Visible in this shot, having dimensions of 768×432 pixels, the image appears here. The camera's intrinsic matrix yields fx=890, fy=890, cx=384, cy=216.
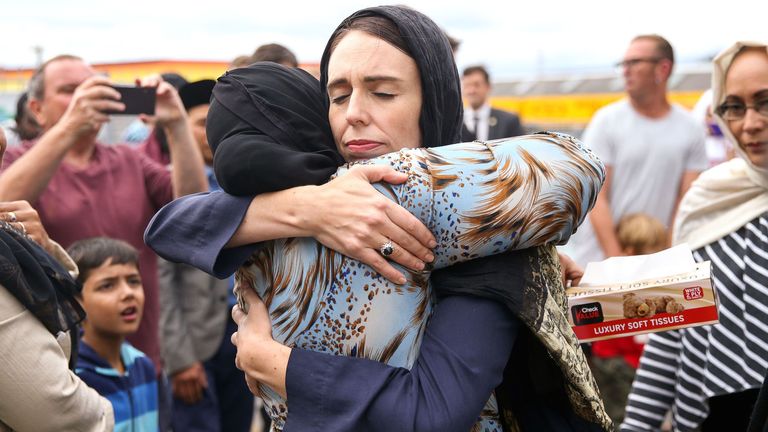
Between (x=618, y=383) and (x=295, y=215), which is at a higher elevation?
(x=295, y=215)

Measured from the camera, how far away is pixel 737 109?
8.81 feet

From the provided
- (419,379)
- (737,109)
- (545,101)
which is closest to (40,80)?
(737,109)

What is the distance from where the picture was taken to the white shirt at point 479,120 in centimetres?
A: 598

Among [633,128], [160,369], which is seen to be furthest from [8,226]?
[633,128]

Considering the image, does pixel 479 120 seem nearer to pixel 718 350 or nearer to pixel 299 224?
pixel 718 350

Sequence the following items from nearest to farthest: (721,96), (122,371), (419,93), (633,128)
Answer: (419,93)
(721,96)
(122,371)
(633,128)

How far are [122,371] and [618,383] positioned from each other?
2769 millimetres

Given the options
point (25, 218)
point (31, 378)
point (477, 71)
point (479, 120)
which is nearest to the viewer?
point (31, 378)

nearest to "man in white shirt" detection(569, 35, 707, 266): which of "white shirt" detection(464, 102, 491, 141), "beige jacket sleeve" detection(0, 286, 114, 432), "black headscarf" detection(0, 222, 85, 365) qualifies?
"white shirt" detection(464, 102, 491, 141)

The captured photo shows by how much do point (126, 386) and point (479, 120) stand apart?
346 cm

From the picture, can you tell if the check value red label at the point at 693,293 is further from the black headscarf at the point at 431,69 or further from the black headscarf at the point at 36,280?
the black headscarf at the point at 36,280

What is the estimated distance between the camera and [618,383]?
16.2 feet

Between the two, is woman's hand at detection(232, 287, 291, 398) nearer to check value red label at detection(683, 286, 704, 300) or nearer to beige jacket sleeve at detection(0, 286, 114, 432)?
beige jacket sleeve at detection(0, 286, 114, 432)

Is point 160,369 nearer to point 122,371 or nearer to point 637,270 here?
point 122,371
